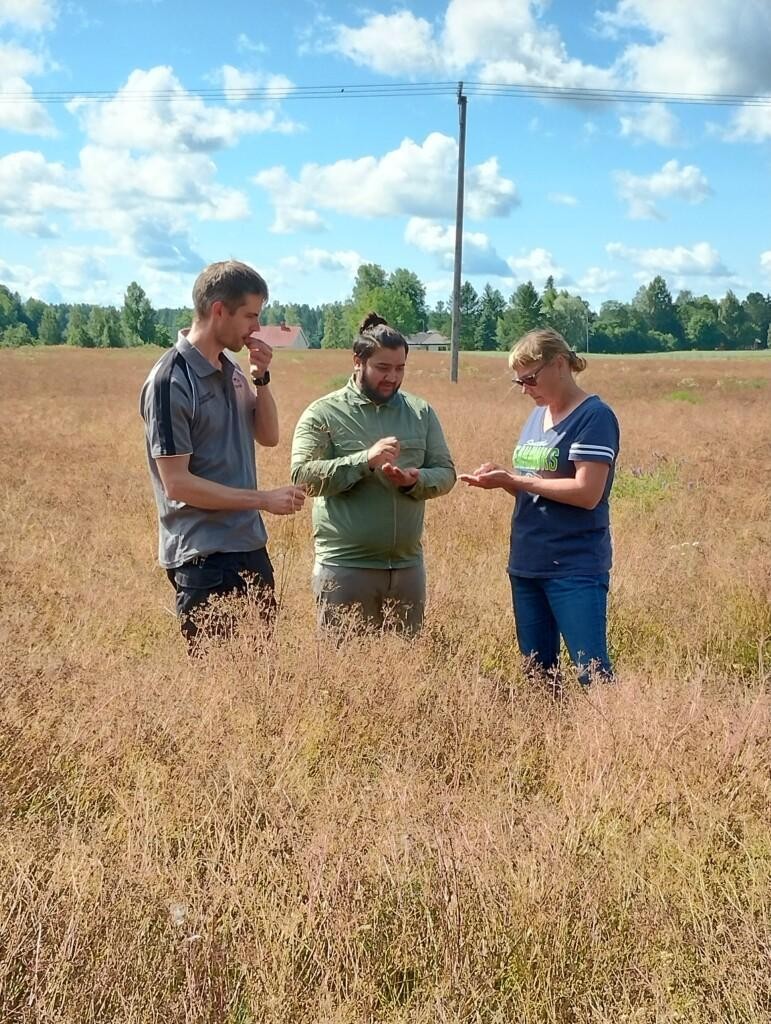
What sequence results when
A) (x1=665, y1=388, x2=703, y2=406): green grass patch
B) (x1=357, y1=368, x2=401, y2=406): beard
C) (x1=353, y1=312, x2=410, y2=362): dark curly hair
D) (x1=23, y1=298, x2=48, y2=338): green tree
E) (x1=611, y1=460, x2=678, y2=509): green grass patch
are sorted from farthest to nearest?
(x1=23, y1=298, x2=48, y2=338): green tree, (x1=665, y1=388, x2=703, y2=406): green grass patch, (x1=611, y1=460, x2=678, y2=509): green grass patch, (x1=357, y1=368, x2=401, y2=406): beard, (x1=353, y1=312, x2=410, y2=362): dark curly hair

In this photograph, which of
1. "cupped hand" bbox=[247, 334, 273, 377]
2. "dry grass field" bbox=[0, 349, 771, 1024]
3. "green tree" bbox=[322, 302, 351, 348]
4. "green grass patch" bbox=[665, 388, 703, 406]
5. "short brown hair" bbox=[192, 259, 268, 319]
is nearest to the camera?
"dry grass field" bbox=[0, 349, 771, 1024]

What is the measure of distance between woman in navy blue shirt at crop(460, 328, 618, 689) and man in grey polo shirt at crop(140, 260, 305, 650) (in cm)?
86

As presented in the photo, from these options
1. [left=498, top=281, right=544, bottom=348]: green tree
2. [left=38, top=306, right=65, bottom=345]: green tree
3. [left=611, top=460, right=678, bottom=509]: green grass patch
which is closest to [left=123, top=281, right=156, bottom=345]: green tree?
[left=38, top=306, right=65, bottom=345]: green tree

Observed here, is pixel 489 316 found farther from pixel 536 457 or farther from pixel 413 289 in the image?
pixel 536 457

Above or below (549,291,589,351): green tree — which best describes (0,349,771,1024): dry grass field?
below

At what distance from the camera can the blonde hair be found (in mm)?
3207

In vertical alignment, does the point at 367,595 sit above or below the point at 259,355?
below

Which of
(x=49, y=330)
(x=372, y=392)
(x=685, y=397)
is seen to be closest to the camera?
(x=372, y=392)

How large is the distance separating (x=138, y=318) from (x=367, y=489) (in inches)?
4105

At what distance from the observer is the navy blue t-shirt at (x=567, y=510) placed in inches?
124

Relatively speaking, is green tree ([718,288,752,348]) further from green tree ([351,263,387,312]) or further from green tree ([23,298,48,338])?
green tree ([23,298,48,338])

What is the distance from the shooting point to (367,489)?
348 cm

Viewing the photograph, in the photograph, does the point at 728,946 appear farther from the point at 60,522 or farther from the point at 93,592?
the point at 60,522

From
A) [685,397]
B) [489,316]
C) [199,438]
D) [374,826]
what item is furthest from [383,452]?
[489,316]
